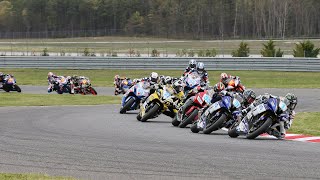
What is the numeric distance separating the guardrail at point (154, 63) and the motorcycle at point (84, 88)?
13193mm

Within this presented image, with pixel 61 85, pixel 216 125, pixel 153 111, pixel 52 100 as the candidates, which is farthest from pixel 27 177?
pixel 61 85

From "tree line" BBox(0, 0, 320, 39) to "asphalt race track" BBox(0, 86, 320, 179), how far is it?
88.0 meters

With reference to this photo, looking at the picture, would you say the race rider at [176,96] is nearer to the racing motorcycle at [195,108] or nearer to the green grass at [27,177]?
the racing motorcycle at [195,108]

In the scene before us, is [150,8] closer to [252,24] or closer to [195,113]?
[252,24]

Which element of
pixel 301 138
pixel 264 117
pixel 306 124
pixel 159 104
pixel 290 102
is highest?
pixel 290 102

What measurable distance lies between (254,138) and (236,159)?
11.0ft

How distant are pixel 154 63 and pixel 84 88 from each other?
13.9 metres

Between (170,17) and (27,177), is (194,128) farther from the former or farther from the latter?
(170,17)

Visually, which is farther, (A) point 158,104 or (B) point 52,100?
(B) point 52,100

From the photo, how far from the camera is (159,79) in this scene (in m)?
21.4

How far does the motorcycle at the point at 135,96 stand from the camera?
23281mm

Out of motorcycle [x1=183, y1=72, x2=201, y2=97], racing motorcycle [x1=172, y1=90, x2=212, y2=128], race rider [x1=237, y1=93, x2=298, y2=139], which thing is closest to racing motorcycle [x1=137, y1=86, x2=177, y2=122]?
racing motorcycle [x1=172, y1=90, x2=212, y2=128]

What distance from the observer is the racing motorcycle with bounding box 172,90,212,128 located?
17.7 metres

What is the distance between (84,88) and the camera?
35.2 metres
